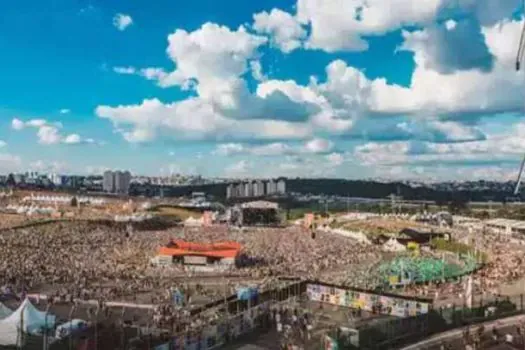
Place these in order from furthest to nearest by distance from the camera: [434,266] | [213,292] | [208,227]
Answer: [208,227] < [434,266] < [213,292]

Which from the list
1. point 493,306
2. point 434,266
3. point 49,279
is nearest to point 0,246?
point 49,279

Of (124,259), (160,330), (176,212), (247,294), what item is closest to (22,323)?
(160,330)

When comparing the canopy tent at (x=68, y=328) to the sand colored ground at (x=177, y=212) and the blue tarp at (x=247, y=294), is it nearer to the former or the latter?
the blue tarp at (x=247, y=294)

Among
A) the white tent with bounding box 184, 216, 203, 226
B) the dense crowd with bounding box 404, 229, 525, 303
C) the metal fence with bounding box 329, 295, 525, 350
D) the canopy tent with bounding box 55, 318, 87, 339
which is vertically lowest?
the dense crowd with bounding box 404, 229, 525, 303

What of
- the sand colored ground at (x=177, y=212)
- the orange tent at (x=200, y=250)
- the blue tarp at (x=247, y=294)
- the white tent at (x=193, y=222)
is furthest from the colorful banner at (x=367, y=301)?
the sand colored ground at (x=177, y=212)

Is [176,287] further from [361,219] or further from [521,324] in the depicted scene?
[361,219]

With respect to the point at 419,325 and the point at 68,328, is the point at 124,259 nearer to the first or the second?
the point at 68,328

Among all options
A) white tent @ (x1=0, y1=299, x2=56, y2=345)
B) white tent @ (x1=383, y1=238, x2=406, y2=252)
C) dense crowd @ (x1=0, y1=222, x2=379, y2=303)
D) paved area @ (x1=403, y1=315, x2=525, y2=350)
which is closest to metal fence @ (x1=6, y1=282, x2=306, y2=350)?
white tent @ (x1=0, y1=299, x2=56, y2=345)

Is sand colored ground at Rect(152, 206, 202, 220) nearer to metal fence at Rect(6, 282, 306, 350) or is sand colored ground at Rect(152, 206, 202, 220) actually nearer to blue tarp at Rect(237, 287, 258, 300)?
metal fence at Rect(6, 282, 306, 350)
